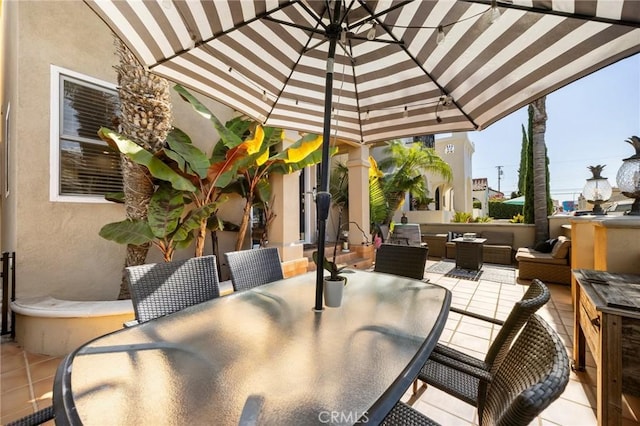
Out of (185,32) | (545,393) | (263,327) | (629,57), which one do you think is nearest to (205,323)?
(263,327)

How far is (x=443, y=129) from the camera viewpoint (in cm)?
251

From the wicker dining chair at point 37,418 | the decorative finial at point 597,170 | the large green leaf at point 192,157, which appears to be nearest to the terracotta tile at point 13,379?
the wicker dining chair at point 37,418

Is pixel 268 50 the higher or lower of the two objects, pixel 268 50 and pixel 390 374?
the higher

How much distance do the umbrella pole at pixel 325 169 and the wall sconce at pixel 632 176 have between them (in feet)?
9.69

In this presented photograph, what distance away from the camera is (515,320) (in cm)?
125

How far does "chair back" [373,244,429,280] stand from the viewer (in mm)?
2754

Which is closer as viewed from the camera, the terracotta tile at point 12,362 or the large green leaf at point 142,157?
the terracotta tile at point 12,362

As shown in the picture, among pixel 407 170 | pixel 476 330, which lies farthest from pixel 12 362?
pixel 407 170

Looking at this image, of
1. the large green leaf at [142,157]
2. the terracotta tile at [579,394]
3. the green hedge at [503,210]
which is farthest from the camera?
the green hedge at [503,210]

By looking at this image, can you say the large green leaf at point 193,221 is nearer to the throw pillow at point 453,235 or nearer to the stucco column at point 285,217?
the stucco column at point 285,217

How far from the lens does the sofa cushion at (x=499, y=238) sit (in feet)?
25.3

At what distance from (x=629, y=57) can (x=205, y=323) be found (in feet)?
9.08

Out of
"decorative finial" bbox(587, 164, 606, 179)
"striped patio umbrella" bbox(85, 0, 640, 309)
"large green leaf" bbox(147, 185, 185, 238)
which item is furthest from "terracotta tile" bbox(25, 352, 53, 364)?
"decorative finial" bbox(587, 164, 606, 179)

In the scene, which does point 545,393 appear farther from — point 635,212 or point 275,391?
point 635,212
